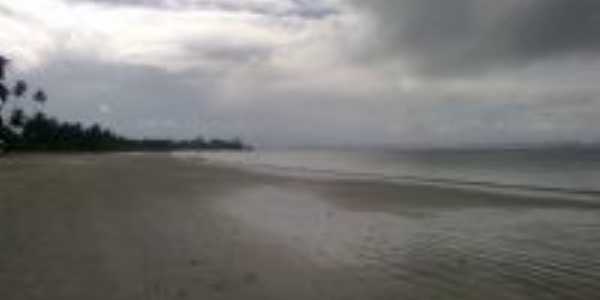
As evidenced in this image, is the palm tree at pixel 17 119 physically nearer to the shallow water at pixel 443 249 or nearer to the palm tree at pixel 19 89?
the palm tree at pixel 19 89

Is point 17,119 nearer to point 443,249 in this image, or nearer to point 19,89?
point 19,89

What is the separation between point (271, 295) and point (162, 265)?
2.50 metres

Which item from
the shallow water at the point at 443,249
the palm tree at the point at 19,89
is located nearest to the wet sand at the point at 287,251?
the shallow water at the point at 443,249

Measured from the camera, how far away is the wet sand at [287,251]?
7137 mm

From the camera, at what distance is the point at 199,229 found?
482 inches

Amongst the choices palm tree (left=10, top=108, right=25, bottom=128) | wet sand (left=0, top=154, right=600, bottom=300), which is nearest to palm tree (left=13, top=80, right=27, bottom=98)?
palm tree (left=10, top=108, right=25, bottom=128)

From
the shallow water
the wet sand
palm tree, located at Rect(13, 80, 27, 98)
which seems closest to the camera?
the wet sand

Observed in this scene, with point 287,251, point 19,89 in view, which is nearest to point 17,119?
point 19,89

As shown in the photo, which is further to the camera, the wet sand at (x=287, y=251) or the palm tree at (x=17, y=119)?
the palm tree at (x=17, y=119)

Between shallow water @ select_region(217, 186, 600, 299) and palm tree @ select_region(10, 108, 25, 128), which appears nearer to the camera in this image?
shallow water @ select_region(217, 186, 600, 299)

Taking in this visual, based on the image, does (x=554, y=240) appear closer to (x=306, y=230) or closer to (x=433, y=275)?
(x=433, y=275)

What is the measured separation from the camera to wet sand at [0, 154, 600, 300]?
7.14m

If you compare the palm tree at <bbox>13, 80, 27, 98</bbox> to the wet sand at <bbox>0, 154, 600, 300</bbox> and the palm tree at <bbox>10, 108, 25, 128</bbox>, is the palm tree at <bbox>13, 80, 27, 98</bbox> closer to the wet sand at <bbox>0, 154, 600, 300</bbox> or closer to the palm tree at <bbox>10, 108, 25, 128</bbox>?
the palm tree at <bbox>10, 108, 25, 128</bbox>

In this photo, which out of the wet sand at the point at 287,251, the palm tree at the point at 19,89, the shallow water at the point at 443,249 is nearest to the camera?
the wet sand at the point at 287,251
